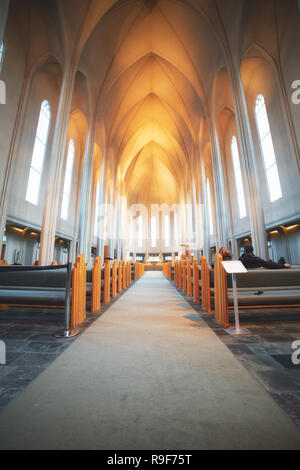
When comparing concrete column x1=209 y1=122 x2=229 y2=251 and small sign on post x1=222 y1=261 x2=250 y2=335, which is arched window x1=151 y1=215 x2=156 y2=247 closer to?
concrete column x1=209 y1=122 x2=229 y2=251

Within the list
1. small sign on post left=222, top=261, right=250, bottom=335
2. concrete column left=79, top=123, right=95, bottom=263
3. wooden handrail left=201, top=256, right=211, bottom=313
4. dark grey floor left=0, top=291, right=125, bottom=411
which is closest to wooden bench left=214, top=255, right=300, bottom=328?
small sign on post left=222, top=261, right=250, bottom=335

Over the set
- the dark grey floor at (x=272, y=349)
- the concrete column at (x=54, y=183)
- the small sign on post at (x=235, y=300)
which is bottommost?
the dark grey floor at (x=272, y=349)

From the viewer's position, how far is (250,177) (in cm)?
839

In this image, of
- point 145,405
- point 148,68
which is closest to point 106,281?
point 145,405

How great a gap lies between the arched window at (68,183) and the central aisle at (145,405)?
14.4 meters

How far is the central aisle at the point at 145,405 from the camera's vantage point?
0.94 meters

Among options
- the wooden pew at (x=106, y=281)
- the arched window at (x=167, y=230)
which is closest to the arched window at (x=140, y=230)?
the arched window at (x=167, y=230)

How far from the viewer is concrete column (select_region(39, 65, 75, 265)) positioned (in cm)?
780

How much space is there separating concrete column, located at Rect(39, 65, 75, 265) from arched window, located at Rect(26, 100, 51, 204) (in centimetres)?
355

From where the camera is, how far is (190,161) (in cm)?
1980

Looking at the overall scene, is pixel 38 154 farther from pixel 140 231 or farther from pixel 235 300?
pixel 140 231

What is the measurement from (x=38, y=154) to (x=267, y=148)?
12.7 metres

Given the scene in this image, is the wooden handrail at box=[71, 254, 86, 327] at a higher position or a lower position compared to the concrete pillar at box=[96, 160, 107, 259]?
lower

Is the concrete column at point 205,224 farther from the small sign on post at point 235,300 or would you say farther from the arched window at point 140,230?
the arched window at point 140,230
